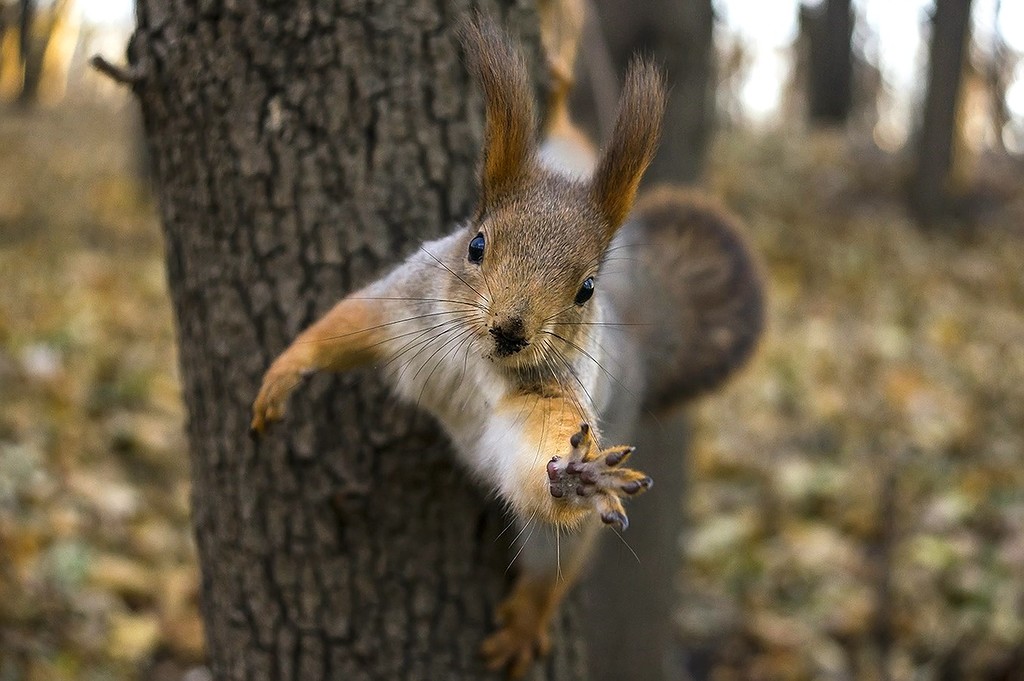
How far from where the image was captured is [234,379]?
159 cm

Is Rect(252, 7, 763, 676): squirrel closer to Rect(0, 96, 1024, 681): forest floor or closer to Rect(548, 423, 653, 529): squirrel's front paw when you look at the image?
Rect(548, 423, 653, 529): squirrel's front paw

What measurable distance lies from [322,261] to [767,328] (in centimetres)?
130

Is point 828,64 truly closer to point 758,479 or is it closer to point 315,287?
point 758,479

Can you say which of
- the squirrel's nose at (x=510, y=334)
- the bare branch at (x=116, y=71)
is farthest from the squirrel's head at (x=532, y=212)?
the bare branch at (x=116, y=71)

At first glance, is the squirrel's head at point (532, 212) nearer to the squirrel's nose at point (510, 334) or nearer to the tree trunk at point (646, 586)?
the squirrel's nose at point (510, 334)

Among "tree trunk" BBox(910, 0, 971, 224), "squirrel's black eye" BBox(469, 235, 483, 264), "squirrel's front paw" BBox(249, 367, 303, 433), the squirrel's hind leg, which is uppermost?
"tree trunk" BBox(910, 0, 971, 224)

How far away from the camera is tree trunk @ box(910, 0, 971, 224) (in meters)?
6.72

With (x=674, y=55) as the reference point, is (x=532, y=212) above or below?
below

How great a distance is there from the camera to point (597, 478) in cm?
108

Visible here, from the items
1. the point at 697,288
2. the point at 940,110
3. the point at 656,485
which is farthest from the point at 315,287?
the point at 940,110

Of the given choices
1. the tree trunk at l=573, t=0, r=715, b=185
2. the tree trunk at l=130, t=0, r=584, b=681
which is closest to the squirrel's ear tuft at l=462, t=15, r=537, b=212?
the tree trunk at l=130, t=0, r=584, b=681

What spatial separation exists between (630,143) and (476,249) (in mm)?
277

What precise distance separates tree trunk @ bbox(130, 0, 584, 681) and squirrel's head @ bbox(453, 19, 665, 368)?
21cm

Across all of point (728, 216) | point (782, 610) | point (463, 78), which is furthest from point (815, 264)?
point (463, 78)
